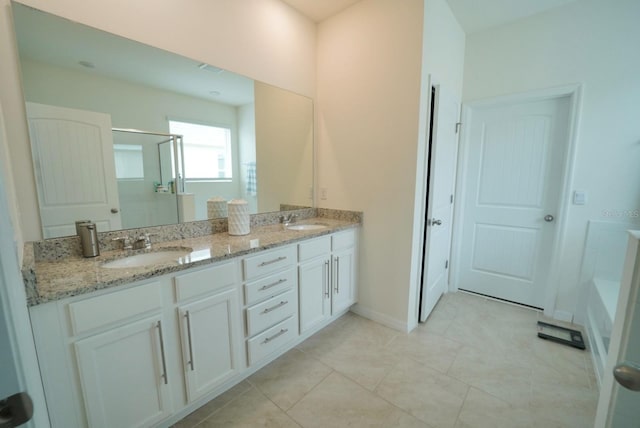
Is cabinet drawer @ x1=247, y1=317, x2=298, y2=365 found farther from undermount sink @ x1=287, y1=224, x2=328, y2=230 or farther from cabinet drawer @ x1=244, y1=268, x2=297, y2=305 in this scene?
undermount sink @ x1=287, y1=224, x2=328, y2=230

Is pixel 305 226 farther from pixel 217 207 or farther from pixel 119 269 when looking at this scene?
pixel 119 269

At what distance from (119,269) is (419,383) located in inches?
70.4

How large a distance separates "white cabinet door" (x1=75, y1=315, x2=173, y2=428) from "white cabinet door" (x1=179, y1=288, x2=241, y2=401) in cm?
11

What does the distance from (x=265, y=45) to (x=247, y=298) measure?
6.23ft

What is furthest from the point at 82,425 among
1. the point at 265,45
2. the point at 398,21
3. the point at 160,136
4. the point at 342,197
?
the point at 398,21

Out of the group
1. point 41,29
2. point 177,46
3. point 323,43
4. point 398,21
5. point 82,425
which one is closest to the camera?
point 82,425

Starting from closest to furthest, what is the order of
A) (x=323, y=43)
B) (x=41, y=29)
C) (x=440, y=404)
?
(x=41, y=29)
(x=440, y=404)
(x=323, y=43)

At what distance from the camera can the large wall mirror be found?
1.30m

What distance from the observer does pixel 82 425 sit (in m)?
1.06

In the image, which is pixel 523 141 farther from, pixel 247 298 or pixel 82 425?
pixel 82 425

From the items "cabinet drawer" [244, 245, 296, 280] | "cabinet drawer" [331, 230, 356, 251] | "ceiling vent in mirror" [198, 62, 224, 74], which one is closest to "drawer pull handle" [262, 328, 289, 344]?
"cabinet drawer" [244, 245, 296, 280]

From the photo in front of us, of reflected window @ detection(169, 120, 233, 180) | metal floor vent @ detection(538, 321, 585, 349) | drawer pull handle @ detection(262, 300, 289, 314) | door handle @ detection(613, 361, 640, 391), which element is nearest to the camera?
door handle @ detection(613, 361, 640, 391)

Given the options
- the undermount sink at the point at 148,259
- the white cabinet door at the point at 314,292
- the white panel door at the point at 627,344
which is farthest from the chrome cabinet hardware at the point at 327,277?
the white panel door at the point at 627,344

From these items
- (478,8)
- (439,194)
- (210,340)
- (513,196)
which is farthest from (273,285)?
(478,8)
